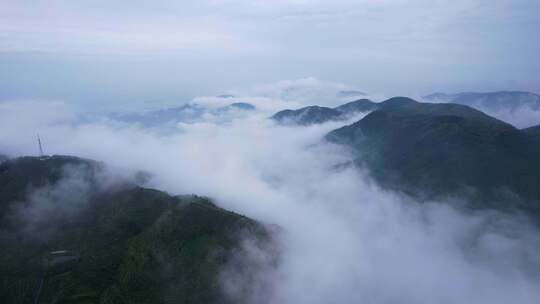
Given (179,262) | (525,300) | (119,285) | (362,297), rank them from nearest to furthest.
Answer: (119,285) → (179,262) → (525,300) → (362,297)

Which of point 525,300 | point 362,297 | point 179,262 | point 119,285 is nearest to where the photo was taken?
point 119,285

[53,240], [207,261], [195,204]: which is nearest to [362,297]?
[207,261]

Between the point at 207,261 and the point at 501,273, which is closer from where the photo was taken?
the point at 207,261

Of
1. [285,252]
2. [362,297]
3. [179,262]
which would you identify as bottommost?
[362,297]

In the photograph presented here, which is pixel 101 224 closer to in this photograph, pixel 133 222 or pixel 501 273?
pixel 133 222

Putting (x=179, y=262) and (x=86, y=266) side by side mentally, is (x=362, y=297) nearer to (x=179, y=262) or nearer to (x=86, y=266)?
(x=179, y=262)

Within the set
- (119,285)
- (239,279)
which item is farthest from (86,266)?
(239,279)

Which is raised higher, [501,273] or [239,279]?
[239,279]
